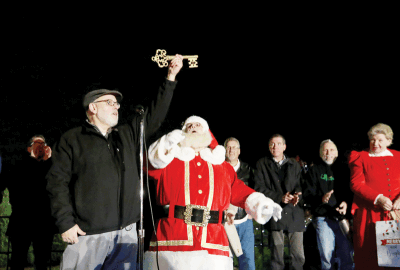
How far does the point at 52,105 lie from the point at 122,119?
179cm

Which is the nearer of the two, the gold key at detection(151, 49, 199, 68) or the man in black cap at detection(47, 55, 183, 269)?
the man in black cap at detection(47, 55, 183, 269)

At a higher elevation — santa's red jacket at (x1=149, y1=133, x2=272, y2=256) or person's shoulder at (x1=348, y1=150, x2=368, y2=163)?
person's shoulder at (x1=348, y1=150, x2=368, y2=163)

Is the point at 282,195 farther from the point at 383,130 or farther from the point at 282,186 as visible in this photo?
the point at 383,130

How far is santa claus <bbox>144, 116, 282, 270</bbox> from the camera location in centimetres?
341

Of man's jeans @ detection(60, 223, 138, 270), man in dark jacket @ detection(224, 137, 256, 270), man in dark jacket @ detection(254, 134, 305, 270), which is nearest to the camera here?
man's jeans @ detection(60, 223, 138, 270)

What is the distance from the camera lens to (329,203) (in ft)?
19.6

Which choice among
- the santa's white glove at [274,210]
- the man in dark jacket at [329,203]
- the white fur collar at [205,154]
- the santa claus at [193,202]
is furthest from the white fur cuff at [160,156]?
the man in dark jacket at [329,203]

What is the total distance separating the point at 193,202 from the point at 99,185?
83 cm

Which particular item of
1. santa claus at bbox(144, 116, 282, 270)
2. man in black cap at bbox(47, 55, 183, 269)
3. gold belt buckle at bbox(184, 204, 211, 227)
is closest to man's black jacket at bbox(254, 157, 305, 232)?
santa claus at bbox(144, 116, 282, 270)

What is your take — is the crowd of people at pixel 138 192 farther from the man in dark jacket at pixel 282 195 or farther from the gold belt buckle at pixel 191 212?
the man in dark jacket at pixel 282 195

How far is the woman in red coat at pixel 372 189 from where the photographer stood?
4.99 m

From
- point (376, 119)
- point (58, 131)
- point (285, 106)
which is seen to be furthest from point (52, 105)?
point (376, 119)

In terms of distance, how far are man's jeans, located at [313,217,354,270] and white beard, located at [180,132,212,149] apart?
2.92m

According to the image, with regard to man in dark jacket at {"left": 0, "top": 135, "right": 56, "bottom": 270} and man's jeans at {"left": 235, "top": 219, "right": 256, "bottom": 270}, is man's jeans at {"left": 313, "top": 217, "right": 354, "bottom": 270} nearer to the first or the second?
man's jeans at {"left": 235, "top": 219, "right": 256, "bottom": 270}
